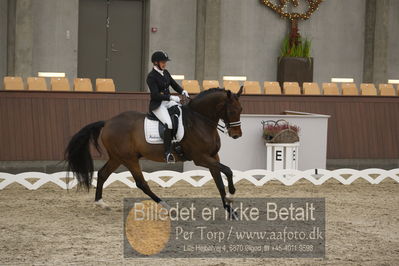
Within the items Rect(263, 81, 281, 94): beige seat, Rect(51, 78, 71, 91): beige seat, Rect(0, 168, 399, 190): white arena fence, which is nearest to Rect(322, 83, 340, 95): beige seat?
Rect(263, 81, 281, 94): beige seat

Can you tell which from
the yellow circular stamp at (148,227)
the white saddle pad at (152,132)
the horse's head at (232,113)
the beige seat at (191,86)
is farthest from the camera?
the beige seat at (191,86)

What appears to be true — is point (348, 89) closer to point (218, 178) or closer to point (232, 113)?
point (232, 113)

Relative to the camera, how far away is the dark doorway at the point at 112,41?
66.3ft

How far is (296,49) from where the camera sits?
20891mm

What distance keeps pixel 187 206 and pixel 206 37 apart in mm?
11641

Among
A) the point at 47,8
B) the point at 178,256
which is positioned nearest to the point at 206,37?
the point at 47,8

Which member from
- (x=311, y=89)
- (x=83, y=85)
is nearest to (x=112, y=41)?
(x=83, y=85)

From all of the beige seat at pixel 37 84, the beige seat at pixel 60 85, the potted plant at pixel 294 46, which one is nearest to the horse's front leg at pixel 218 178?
the beige seat at pixel 60 85

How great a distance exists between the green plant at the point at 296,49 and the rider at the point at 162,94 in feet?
40.9

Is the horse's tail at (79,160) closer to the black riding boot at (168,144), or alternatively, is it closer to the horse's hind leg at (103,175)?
the horse's hind leg at (103,175)

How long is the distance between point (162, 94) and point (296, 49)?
42.0 ft

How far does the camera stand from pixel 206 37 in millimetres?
20188

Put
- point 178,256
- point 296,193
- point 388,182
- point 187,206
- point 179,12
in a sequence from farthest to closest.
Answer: point 179,12, point 388,182, point 296,193, point 187,206, point 178,256

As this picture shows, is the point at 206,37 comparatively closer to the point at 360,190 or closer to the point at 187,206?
the point at 360,190
